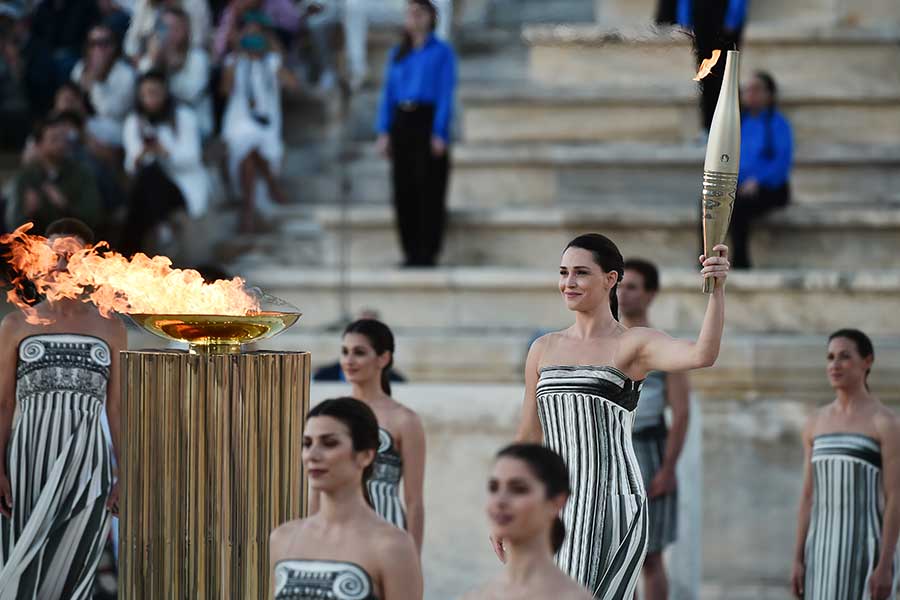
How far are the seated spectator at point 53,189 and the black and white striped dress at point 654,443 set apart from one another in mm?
4688

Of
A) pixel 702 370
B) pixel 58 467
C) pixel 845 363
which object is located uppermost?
pixel 702 370

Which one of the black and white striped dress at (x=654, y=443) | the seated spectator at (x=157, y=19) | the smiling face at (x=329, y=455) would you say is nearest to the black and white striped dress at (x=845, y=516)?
the black and white striped dress at (x=654, y=443)

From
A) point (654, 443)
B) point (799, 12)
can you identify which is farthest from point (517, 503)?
point (799, 12)

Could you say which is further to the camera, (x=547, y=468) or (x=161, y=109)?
(x=161, y=109)

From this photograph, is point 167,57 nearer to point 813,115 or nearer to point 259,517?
point 813,115

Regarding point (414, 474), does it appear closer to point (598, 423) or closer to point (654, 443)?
point (598, 423)

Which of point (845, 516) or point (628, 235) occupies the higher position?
point (628, 235)

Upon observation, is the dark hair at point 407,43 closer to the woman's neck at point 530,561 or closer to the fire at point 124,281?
the fire at point 124,281

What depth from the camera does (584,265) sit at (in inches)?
227

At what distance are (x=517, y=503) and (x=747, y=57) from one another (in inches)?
391

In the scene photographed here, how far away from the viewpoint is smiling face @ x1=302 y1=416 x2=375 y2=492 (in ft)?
15.5

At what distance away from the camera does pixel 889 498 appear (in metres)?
7.41

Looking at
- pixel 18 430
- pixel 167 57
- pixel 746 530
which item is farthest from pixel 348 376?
pixel 167 57

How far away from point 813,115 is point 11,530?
8.00 metres
